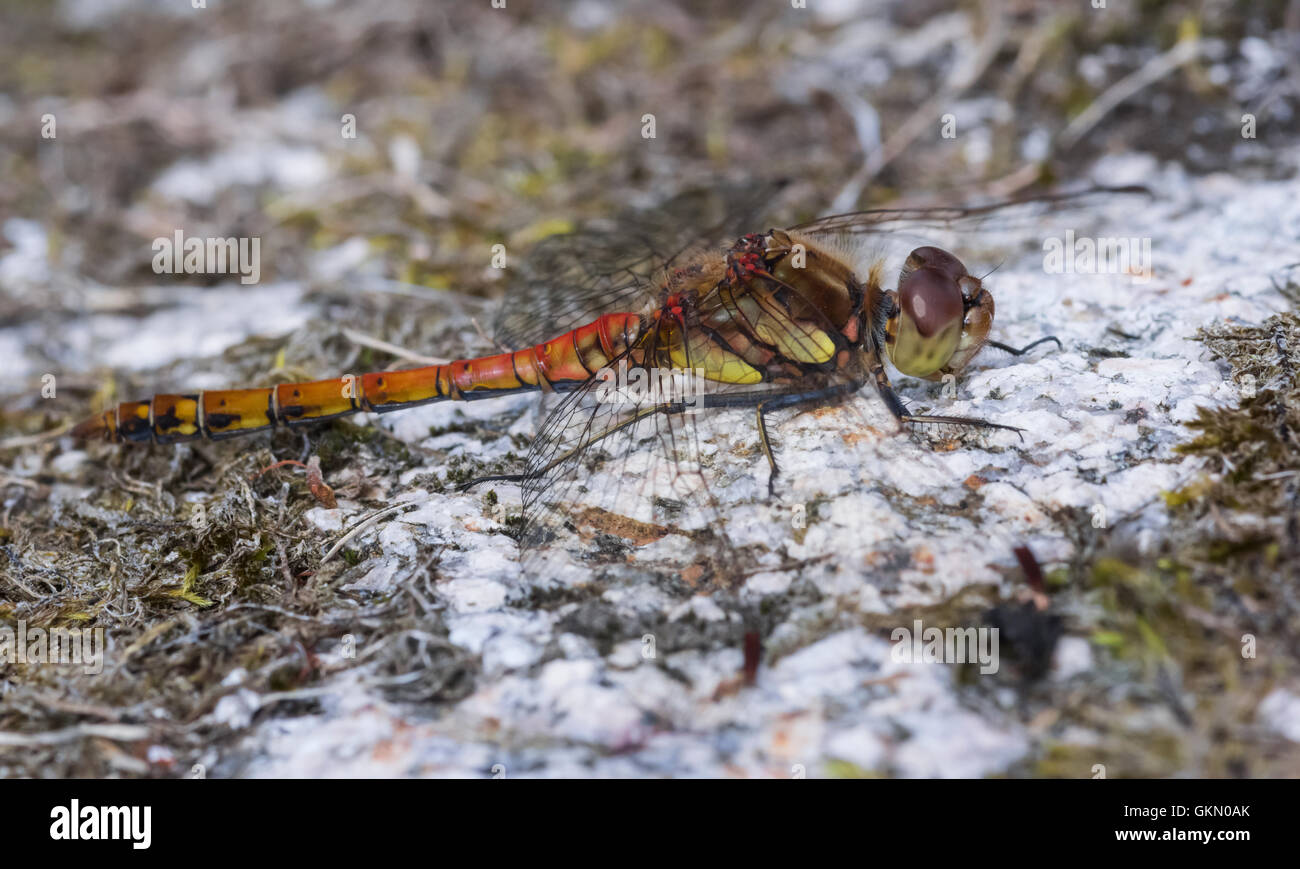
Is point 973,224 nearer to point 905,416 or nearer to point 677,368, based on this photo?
point 905,416

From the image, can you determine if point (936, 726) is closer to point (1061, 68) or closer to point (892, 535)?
point (892, 535)

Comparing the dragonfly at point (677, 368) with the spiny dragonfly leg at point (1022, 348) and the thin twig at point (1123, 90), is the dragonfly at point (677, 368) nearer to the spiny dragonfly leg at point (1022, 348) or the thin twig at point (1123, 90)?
the spiny dragonfly leg at point (1022, 348)

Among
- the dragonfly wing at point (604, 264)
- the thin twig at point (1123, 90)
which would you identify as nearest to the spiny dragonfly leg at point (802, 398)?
the dragonfly wing at point (604, 264)

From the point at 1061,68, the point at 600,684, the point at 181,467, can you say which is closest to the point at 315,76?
the point at 181,467

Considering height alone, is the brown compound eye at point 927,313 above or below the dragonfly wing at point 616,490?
above

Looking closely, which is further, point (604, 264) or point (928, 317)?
point (604, 264)

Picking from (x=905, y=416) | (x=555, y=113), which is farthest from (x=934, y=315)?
(x=555, y=113)

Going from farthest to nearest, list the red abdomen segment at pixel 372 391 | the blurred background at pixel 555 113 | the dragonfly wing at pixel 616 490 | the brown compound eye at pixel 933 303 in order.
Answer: the blurred background at pixel 555 113
the red abdomen segment at pixel 372 391
the brown compound eye at pixel 933 303
the dragonfly wing at pixel 616 490
